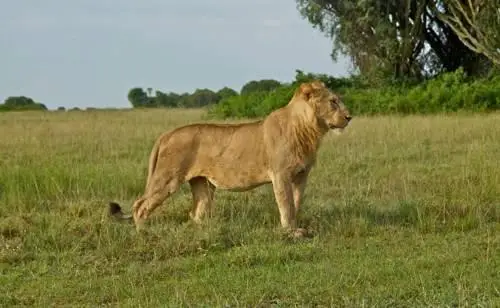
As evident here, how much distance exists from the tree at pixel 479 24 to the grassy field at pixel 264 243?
64.0 feet

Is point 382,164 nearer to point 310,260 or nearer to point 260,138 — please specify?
point 260,138

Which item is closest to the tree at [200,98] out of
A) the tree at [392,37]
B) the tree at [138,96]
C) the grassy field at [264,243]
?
the tree at [138,96]

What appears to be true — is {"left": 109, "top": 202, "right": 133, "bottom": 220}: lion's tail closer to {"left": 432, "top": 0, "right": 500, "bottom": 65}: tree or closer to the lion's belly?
the lion's belly

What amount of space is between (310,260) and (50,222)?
305cm

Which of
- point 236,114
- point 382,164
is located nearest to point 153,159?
point 382,164

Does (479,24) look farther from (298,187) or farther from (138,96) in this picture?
(138,96)

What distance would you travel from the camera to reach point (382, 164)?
13.4m

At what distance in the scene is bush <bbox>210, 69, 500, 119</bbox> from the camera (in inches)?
1100

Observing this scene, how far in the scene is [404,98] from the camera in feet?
95.9

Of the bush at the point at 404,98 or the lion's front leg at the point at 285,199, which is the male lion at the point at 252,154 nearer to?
the lion's front leg at the point at 285,199

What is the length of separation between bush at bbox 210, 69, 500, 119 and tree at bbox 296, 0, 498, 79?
6.06ft

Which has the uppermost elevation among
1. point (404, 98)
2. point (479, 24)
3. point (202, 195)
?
point (479, 24)

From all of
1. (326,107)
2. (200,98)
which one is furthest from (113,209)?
(200,98)

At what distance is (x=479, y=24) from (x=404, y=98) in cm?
528
